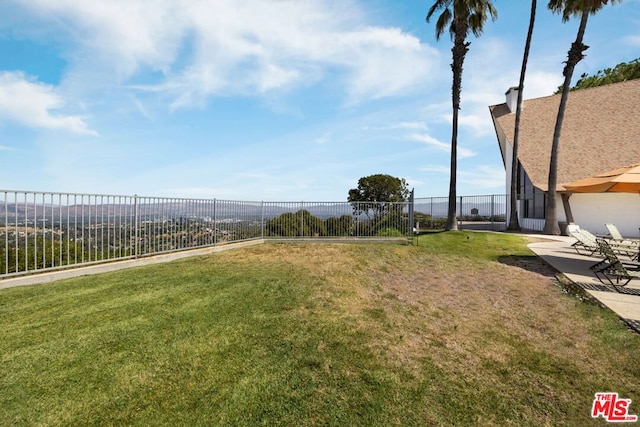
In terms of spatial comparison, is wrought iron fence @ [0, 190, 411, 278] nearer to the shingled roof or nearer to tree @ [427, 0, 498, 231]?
tree @ [427, 0, 498, 231]

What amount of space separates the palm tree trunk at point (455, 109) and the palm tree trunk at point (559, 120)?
16.1 ft

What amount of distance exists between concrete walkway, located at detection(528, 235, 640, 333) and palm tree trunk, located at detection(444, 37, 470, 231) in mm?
A: 6636

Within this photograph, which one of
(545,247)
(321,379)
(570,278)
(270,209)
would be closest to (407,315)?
(321,379)

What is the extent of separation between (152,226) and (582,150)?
26418 millimetres

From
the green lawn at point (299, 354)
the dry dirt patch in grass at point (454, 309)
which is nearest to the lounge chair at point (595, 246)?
the dry dirt patch in grass at point (454, 309)

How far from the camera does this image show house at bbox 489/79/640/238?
1817cm

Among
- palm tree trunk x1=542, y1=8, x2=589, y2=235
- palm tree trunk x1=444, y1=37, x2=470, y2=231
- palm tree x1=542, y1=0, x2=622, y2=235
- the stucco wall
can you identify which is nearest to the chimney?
palm tree x1=542, y1=0, x2=622, y2=235

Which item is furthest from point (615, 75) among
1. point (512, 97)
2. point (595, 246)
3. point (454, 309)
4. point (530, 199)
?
point (454, 309)

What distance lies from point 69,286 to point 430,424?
655cm

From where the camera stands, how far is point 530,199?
834 inches

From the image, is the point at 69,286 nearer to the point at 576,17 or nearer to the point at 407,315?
the point at 407,315

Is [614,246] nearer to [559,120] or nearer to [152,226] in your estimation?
[559,120]

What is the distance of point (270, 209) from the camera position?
1365cm

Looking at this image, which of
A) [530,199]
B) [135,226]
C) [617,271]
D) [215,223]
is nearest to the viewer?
[617,271]
